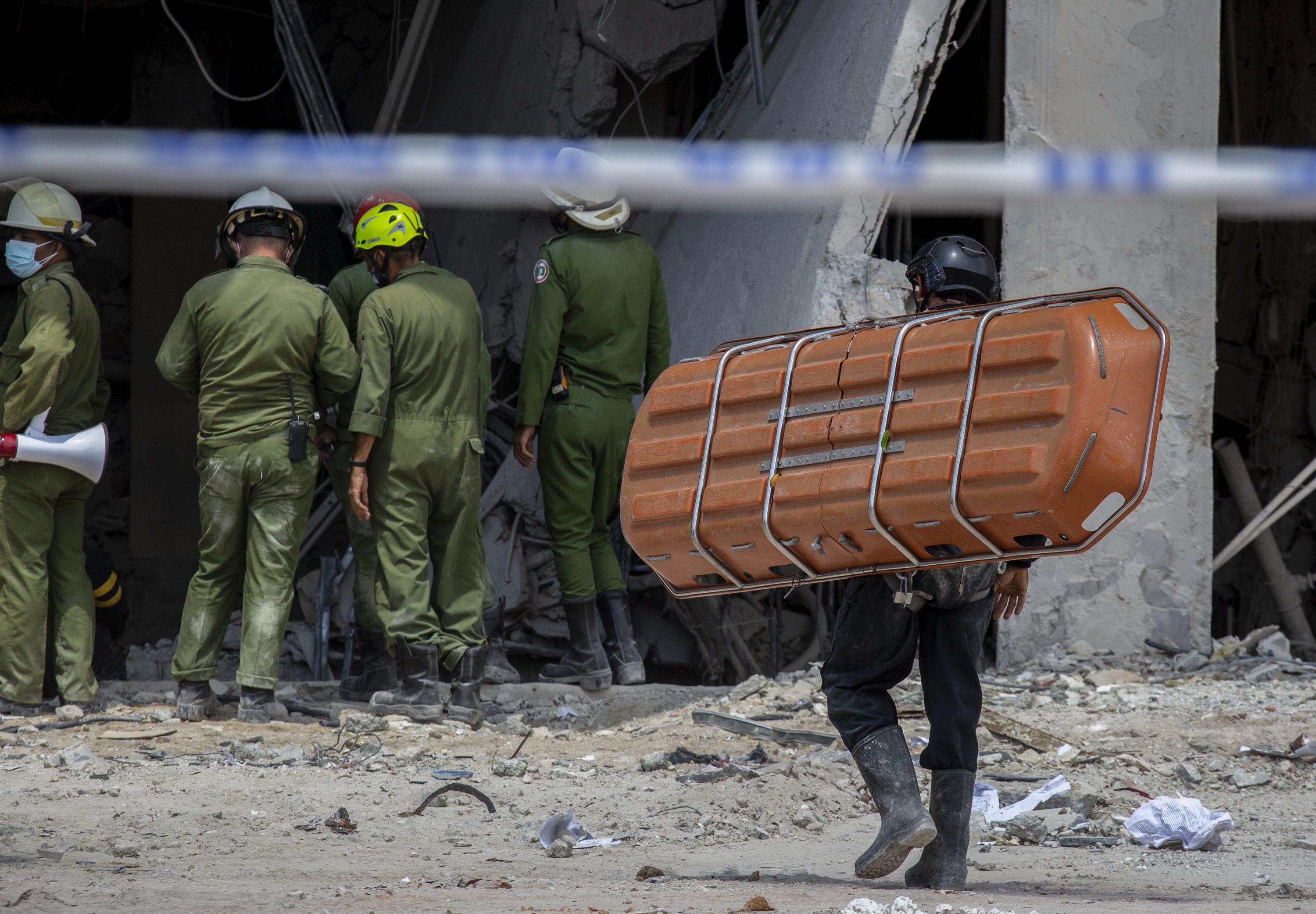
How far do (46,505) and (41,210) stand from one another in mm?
1129

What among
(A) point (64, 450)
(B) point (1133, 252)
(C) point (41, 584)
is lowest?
(C) point (41, 584)

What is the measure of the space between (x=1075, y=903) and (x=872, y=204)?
3.60 meters

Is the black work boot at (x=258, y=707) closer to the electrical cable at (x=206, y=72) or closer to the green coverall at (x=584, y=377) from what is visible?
the green coverall at (x=584, y=377)

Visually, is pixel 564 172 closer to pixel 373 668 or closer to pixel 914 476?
pixel 914 476

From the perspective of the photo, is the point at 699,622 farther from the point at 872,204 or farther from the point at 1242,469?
the point at 1242,469

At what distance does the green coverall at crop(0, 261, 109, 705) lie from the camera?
5.20 m

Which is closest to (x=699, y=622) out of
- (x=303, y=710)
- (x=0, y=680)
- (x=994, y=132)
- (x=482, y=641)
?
(x=482, y=641)

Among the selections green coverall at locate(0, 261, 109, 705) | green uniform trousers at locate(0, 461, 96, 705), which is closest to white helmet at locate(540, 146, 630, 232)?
green coverall at locate(0, 261, 109, 705)

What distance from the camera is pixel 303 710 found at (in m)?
5.45

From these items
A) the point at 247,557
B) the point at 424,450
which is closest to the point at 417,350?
the point at 424,450

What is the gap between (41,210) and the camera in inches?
208

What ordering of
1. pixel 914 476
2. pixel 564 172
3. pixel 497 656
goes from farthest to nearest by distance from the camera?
pixel 497 656 < pixel 914 476 < pixel 564 172

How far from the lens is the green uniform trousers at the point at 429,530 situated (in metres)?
5.43

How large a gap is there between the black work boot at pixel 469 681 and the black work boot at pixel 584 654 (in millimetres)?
528
